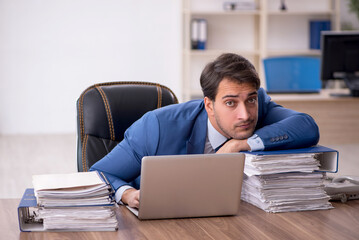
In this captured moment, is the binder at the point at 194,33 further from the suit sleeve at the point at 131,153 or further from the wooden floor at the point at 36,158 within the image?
the suit sleeve at the point at 131,153

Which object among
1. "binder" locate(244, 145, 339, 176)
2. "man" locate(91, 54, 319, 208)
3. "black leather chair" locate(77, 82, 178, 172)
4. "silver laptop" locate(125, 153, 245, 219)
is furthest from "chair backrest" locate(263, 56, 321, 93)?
"silver laptop" locate(125, 153, 245, 219)

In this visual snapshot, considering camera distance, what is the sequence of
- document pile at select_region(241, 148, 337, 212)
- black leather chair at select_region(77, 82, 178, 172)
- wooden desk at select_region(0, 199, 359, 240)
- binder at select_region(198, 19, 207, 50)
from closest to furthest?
wooden desk at select_region(0, 199, 359, 240) → document pile at select_region(241, 148, 337, 212) → black leather chair at select_region(77, 82, 178, 172) → binder at select_region(198, 19, 207, 50)

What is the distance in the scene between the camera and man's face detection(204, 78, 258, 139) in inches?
74.4

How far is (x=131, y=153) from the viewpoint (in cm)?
206

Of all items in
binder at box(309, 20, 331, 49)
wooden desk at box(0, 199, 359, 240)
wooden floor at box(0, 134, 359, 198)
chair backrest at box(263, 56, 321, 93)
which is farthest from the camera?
binder at box(309, 20, 331, 49)

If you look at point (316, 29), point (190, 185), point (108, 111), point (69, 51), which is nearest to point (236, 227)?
point (190, 185)

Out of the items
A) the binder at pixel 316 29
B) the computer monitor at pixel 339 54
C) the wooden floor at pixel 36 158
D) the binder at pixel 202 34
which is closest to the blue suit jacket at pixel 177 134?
the wooden floor at pixel 36 158

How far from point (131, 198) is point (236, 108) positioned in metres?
0.46

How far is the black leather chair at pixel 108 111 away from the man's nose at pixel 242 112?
718mm

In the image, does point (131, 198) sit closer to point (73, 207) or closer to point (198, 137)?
point (73, 207)

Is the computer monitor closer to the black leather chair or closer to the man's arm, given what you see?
the black leather chair

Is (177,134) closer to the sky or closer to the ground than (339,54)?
closer to the ground

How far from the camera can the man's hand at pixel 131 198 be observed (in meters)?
1.78

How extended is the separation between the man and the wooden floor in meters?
2.36
